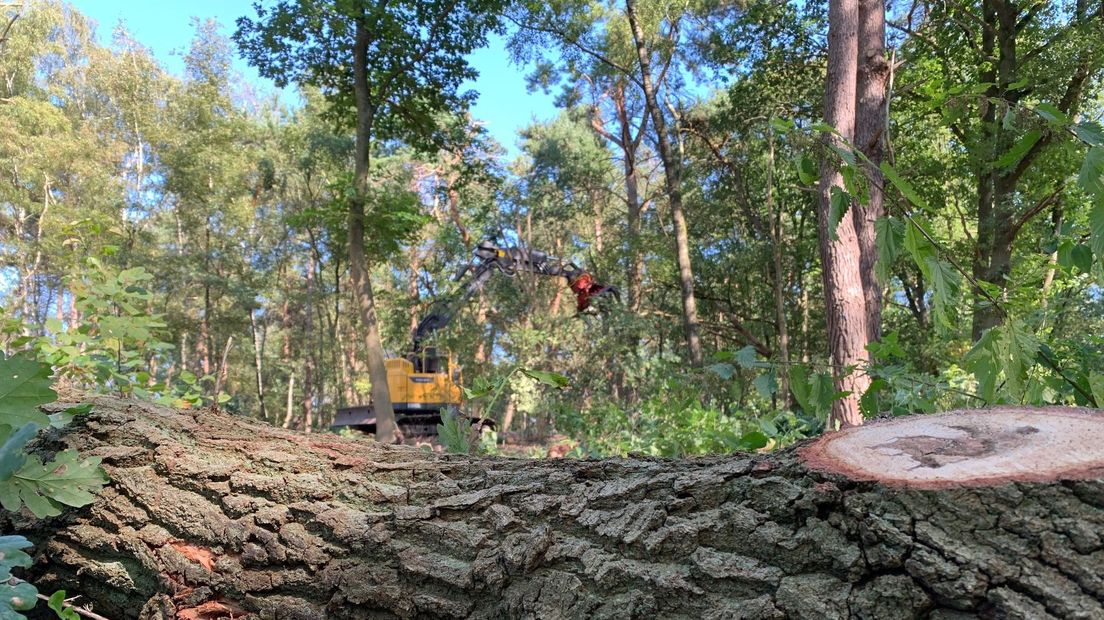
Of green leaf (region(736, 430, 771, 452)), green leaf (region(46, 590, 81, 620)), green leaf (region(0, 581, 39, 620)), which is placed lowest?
green leaf (region(46, 590, 81, 620))

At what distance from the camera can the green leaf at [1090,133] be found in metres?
1.35

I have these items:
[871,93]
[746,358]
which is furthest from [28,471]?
[871,93]

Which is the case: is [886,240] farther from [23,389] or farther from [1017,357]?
[23,389]

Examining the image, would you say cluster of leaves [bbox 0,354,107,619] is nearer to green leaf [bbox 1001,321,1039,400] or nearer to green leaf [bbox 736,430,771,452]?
green leaf [bbox 736,430,771,452]

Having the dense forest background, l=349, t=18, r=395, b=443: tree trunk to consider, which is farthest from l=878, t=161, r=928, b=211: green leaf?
l=349, t=18, r=395, b=443: tree trunk

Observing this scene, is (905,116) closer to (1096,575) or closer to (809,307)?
Answer: (809,307)

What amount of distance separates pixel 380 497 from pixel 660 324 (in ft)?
44.3

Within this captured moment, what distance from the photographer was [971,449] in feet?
3.69

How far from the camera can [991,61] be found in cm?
979

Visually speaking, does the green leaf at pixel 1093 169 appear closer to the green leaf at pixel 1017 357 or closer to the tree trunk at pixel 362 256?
the green leaf at pixel 1017 357

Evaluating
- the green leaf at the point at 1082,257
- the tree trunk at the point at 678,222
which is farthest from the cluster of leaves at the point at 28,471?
the tree trunk at the point at 678,222

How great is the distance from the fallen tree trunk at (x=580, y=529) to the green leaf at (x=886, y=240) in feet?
1.41

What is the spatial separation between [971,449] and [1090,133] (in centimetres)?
79

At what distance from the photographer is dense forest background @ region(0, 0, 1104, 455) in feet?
6.81
